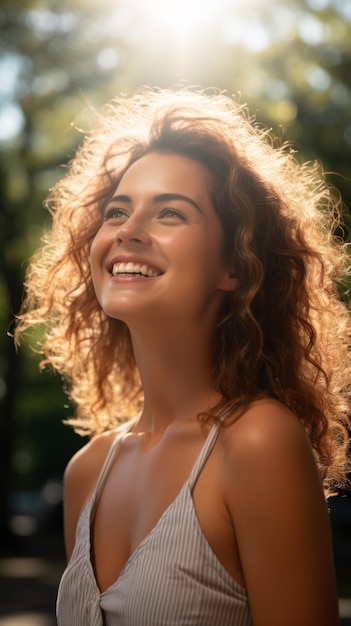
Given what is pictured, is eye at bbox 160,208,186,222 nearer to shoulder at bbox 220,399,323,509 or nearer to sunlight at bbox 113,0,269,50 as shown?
shoulder at bbox 220,399,323,509

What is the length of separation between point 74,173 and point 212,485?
5.20ft

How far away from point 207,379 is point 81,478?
23.3 inches

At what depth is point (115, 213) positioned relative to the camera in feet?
9.68

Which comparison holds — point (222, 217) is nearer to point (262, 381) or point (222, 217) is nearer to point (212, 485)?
point (262, 381)

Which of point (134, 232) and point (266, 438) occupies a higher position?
point (134, 232)

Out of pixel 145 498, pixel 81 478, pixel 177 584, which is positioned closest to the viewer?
pixel 177 584

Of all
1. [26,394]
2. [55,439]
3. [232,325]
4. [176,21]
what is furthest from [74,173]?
[55,439]

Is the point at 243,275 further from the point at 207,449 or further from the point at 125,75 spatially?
the point at 125,75

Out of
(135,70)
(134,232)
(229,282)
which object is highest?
(135,70)

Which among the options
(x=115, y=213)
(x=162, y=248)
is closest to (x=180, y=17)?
(x=115, y=213)

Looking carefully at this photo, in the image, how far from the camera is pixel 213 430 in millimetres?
2545

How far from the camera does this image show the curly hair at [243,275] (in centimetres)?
278

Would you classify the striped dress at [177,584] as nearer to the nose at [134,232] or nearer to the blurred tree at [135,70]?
the nose at [134,232]

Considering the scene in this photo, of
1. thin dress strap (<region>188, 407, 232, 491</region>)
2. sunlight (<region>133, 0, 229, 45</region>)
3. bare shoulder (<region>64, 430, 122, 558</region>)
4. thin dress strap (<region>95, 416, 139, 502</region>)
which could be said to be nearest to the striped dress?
thin dress strap (<region>188, 407, 232, 491</region>)
